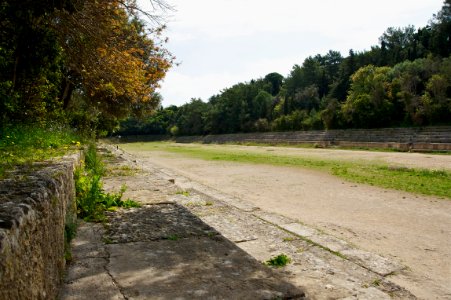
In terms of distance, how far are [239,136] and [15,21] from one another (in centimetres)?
5590

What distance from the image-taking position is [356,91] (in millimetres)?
41906

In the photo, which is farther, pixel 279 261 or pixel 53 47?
pixel 53 47

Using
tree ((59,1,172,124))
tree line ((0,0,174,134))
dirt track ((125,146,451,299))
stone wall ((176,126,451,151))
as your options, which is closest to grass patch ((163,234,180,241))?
dirt track ((125,146,451,299))

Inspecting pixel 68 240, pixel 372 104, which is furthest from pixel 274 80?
pixel 68 240

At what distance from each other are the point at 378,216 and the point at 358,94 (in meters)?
37.1

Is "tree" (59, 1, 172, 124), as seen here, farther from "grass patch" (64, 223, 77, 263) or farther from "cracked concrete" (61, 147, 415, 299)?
"grass patch" (64, 223, 77, 263)

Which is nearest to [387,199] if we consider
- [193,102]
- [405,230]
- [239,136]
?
[405,230]

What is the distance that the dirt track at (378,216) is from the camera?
417cm

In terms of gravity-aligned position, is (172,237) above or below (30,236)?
below

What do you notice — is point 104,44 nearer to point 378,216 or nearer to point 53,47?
point 53,47

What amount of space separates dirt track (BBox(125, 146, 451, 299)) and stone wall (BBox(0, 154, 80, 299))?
10.8ft

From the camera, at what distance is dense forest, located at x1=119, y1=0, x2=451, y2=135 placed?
34.4 m

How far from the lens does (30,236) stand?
5.56 feet

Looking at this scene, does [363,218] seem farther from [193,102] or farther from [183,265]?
[193,102]
